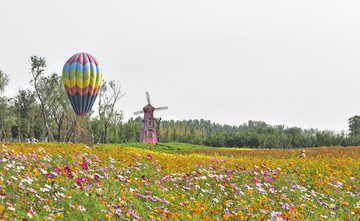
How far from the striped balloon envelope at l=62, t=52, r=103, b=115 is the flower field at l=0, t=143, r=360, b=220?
49.6 feet

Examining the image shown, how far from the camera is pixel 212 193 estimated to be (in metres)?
8.53

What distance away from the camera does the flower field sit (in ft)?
18.6

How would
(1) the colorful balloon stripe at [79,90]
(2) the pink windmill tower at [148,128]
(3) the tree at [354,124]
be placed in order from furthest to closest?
(3) the tree at [354,124]
(2) the pink windmill tower at [148,128]
(1) the colorful balloon stripe at [79,90]

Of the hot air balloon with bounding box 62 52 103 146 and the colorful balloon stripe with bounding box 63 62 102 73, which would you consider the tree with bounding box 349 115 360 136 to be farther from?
the colorful balloon stripe with bounding box 63 62 102 73

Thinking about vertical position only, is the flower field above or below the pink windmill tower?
below

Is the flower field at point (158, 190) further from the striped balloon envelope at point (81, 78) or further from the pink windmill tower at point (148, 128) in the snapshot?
the pink windmill tower at point (148, 128)

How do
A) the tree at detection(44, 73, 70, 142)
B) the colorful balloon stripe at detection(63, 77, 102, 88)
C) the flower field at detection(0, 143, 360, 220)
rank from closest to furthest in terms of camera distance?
the flower field at detection(0, 143, 360, 220) < the colorful balloon stripe at detection(63, 77, 102, 88) < the tree at detection(44, 73, 70, 142)

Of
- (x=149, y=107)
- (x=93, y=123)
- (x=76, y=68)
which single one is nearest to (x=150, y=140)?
(x=149, y=107)

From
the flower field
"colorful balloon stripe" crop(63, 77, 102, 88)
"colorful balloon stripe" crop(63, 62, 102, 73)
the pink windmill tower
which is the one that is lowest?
the flower field

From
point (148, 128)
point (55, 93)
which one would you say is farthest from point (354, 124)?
point (55, 93)

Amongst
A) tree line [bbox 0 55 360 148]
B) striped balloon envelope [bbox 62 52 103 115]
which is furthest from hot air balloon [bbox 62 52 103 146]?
tree line [bbox 0 55 360 148]

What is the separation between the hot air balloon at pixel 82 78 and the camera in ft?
82.3

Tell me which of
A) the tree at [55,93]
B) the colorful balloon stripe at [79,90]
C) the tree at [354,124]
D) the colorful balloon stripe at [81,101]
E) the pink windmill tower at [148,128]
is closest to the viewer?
the colorful balloon stripe at [79,90]

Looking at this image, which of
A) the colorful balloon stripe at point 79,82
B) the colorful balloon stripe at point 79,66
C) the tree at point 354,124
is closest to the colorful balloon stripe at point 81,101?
the colorful balloon stripe at point 79,82
